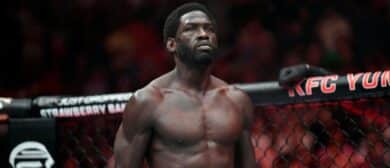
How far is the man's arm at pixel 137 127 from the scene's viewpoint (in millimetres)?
2182

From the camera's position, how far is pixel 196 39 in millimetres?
2162

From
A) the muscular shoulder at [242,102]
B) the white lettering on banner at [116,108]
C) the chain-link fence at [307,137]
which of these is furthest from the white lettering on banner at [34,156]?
the muscular shoulder at [242,102]

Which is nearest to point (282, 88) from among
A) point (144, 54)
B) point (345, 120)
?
point (345, 120)

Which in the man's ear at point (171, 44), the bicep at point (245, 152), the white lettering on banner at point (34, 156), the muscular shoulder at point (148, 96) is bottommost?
the white lettering on banner at point (34, 156)

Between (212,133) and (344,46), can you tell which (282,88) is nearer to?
(212,133)

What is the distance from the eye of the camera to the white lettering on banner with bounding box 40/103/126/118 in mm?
2617

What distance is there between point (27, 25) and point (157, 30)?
2.88 ft

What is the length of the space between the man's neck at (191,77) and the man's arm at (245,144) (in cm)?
11

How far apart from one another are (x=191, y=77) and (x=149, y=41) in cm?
269

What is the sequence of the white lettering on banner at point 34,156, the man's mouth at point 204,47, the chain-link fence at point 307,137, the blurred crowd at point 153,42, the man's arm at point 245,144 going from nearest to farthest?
the man's mouth at point 204,47
the man's arm at point 245,144
the chain-link fence at point 307,137
the white lettering on banner at point 34,156
the blurred crowd at point 153,42

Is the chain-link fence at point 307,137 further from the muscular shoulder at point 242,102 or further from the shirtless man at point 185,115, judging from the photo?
the shirtless man at point 185,115

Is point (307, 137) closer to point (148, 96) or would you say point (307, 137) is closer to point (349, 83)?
point (349, 83)

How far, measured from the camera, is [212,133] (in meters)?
2.21

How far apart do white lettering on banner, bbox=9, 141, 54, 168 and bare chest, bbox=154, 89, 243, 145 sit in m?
0.60
